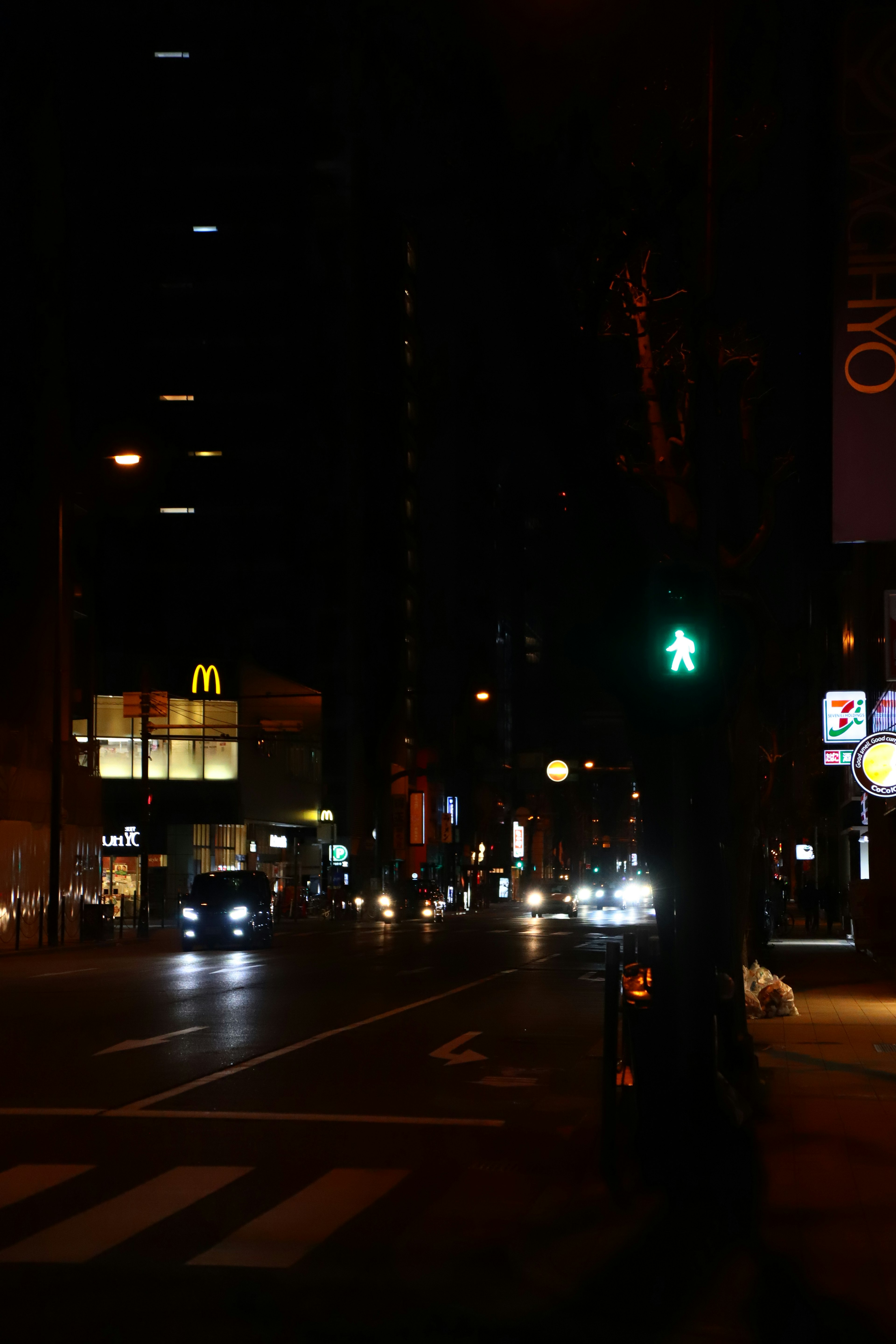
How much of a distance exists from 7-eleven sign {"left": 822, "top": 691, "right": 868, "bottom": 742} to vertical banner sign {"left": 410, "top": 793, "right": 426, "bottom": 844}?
68.8 metres

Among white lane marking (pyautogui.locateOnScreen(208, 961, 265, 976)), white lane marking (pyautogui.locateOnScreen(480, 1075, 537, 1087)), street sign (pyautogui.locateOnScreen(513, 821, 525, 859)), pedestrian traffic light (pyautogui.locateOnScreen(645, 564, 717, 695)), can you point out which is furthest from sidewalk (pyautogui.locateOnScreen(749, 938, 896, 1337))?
street sign (pyautogui.locateOnScreen(513, 821, 525, 859))

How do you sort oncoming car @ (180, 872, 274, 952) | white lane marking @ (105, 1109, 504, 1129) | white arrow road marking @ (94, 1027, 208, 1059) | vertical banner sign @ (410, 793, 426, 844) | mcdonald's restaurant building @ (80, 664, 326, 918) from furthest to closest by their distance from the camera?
1. vertical banner sign @ (410, 793, 426, 844)
2. mcdonald's restaurant building @ (80, 664, 326, 918)
3. oncoming car @ (180, 872, 274, 952)
4. white arrow road marking @ (94, 1027, 208, 1059)
5. white lane marking @ (105, 1109, 504, 1129)

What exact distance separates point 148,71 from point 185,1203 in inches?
3887

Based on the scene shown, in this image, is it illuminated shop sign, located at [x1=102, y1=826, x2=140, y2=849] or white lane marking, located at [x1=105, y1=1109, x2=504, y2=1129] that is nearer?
white lane marking, located at [x1=105, y1=1109, x2=504, y2=1129]

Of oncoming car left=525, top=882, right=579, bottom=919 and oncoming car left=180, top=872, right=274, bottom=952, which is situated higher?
oncoming car left=180, top=872, right=274, bottom=952

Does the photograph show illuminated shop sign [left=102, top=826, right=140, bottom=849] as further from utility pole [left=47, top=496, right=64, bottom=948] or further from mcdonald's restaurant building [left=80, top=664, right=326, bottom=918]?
utility pole [left=47, top=496, right=64, bottom=948]

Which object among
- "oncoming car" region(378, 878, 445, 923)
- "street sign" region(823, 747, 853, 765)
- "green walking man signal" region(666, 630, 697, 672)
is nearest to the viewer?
"green walking man signal" region(666, 630, 697, 672)

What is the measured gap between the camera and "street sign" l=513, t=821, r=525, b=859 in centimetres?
13962

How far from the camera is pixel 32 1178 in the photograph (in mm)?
9352

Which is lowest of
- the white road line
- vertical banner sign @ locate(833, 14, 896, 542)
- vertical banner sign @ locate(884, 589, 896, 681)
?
the white road line

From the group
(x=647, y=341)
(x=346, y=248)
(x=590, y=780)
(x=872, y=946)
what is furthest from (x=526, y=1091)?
(x=590, y=780)

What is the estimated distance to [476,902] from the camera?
96375 millimetres

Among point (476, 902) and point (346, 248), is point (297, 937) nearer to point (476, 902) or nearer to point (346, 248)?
point (476, 902)

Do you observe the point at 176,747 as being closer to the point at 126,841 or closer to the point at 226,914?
the point at 126,841
